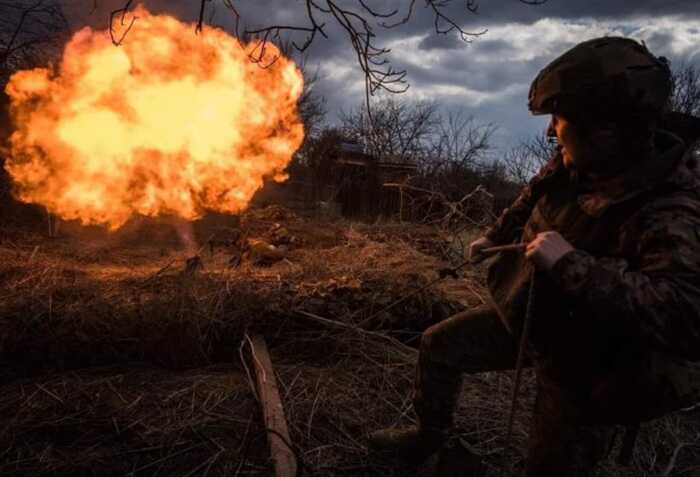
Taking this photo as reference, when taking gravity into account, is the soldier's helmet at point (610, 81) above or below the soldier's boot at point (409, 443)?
above

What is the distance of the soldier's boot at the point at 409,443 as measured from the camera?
321 centimetres

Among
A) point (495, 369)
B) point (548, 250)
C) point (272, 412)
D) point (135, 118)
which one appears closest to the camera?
point (548, 250)

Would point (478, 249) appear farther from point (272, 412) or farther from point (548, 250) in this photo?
point (272, 412)

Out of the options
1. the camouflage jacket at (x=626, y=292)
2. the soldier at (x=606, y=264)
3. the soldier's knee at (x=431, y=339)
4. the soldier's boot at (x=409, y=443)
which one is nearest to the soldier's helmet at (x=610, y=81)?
the soldier at (x=606, y=264)

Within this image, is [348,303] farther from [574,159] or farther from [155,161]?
[155,161]

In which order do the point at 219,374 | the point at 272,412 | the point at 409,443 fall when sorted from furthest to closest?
the point at 219,374 → the point at 272,412 → the point at 409,443

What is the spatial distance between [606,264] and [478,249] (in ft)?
3.97

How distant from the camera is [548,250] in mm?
2068

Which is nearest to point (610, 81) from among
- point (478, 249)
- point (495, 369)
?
point (478, 249)

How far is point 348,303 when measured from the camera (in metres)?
5.41

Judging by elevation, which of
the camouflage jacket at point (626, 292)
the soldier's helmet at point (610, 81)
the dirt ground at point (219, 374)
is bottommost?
the dirt ground at point (219, 374)

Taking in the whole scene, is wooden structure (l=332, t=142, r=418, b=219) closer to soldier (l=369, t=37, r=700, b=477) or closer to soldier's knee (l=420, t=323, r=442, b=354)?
soldier's knee (l=420, t=323, r=442, b=354)

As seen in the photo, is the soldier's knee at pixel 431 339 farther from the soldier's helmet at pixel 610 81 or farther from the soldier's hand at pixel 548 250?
the soldier's helmet at pixel 610 81

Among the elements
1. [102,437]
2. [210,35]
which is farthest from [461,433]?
[210,35]
